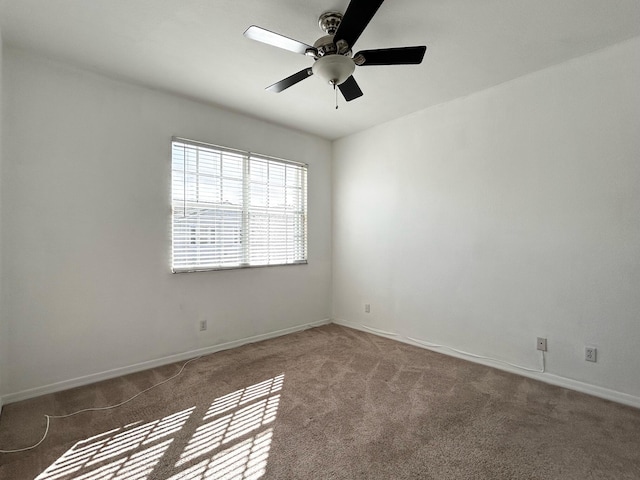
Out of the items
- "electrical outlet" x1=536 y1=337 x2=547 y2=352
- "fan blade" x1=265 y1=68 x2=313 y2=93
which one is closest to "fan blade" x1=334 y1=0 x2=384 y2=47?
"fan blade" x1=265 y1=68 x2=313 y2=93

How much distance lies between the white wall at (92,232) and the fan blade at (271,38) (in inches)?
68.3

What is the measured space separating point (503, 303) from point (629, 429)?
3.89ft

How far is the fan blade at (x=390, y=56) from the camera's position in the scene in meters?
1.98

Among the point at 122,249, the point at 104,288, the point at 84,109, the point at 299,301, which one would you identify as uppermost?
the point at 84,109

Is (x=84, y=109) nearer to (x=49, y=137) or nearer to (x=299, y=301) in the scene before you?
(x=49, y=137)

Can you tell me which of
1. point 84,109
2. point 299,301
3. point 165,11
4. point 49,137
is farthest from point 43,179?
point 299,301

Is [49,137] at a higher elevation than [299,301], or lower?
higher

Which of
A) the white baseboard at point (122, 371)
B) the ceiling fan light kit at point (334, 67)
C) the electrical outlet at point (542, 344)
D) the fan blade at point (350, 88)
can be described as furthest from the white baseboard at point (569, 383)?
the ceiling fan light kit at point (334, 67)

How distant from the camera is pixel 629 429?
2051 millimetres

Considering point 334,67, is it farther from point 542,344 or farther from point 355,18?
point 542,344

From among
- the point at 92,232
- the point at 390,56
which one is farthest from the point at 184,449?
the point at 390,56

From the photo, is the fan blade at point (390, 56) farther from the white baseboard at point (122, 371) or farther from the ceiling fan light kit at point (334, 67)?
the white baseboard at point (122, 371)

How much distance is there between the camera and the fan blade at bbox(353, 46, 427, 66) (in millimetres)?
1976

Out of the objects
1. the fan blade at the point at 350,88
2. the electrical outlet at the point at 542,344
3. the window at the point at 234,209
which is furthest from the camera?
the window at the point at 234,209
